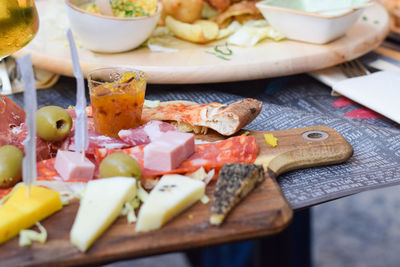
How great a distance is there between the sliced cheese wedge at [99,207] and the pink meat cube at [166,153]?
0.11 meters

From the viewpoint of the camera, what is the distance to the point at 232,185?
1.05 meters

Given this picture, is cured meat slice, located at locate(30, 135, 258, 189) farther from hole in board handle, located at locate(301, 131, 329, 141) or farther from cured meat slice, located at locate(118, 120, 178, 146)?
hole in board handle, located at locate(301, 131, 329, 141)

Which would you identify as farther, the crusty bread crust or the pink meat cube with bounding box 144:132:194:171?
the crusty bread crust

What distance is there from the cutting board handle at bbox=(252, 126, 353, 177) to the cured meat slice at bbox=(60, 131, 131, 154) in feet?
1.22

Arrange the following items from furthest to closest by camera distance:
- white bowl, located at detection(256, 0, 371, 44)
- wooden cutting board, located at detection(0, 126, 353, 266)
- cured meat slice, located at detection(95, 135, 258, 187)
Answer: white bowl, located at detection(256, 0, 371, 44) < cured meat slice, located at detection(95, 135, 258, 187) < wooden cutting board, located at detection(0, 126, 353, 266)

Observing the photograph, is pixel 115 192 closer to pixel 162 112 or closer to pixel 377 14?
pixel 162 112

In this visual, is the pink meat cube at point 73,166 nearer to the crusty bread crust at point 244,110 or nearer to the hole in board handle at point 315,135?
the crusty bread crust at point 244,110

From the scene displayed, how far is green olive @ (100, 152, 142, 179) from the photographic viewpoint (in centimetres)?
108

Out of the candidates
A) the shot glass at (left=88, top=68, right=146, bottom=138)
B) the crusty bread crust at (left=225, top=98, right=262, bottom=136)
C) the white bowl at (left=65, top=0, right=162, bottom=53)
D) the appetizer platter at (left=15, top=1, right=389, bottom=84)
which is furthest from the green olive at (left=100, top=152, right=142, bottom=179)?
the white bowl at (left=65, top=0, right=162, bottom=53)

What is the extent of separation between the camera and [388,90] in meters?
1.68

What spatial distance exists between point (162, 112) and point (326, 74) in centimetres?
83

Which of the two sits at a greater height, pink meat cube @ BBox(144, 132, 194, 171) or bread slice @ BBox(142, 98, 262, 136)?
pink meat cube @ BBox(144, 132, 194, 171)

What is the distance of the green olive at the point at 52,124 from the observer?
1.22 m

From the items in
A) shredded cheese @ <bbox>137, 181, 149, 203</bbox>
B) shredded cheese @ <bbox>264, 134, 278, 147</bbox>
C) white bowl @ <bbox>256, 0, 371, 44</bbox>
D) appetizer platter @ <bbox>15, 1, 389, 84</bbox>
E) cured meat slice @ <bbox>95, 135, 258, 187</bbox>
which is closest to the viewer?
shredded cheese @ <bbox>137, 181, 149, 203</bbox>
